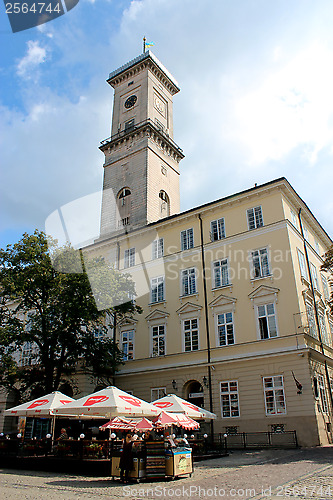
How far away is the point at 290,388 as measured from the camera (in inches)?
901

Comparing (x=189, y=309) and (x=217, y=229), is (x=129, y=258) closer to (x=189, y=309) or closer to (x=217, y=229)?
(x=189, y=309)

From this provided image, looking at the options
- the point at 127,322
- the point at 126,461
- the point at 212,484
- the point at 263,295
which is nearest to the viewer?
the point at 212,484

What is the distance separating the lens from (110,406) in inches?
597

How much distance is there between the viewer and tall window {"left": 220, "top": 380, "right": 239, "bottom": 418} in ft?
80.6

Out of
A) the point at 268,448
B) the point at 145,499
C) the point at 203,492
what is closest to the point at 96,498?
the point at 145,499

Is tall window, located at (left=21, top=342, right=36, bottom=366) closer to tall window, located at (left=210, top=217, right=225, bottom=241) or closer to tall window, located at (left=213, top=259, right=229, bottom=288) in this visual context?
tall window, located at (left=213, top=259, right=229, bottom=288)

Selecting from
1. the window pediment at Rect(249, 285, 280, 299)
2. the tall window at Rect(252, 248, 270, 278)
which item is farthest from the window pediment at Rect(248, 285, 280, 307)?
the tall window at Rect(252, 248, 270, 278)

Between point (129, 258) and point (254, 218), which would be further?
point (129, 258)

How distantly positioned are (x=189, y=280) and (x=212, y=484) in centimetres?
1846

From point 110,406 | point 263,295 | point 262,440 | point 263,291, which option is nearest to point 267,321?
point 263,295

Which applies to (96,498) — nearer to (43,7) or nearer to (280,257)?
(43,7)

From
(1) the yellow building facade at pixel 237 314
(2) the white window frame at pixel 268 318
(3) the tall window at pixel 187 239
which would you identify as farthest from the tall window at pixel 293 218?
(3) the tall window at pixel 187 239

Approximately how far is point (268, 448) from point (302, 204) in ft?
53.5

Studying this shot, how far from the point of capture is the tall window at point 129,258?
33.9 m
